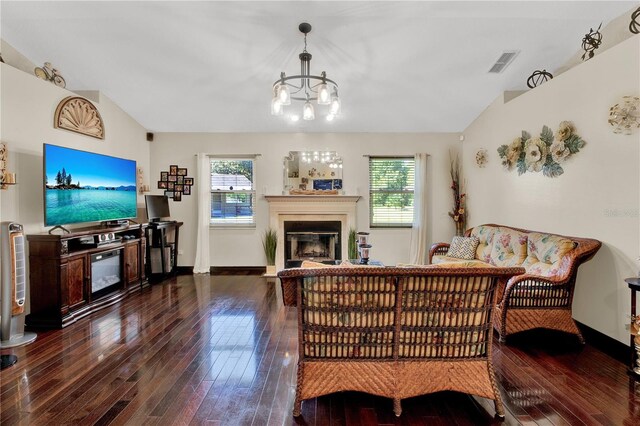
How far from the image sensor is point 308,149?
577 cm

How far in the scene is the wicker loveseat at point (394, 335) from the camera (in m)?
1.92

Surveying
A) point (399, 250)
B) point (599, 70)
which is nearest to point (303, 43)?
point (599, 70)

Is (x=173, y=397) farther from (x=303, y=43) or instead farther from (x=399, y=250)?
(x=399, y=250)

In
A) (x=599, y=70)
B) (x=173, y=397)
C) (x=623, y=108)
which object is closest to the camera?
(x=173, y=397)

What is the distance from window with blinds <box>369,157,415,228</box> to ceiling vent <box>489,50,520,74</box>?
2.07 meters

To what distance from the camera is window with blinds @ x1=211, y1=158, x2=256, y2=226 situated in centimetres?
587

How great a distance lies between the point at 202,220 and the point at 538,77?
18.1ft

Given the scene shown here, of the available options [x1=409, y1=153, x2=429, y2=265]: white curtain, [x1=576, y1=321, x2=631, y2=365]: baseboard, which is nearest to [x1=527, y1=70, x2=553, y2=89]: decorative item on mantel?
[x1=409, y1=153, x2=429, y2=265]: white curtain

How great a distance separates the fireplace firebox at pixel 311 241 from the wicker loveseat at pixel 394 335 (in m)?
3.87

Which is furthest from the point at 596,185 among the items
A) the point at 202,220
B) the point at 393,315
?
the point at 202,220

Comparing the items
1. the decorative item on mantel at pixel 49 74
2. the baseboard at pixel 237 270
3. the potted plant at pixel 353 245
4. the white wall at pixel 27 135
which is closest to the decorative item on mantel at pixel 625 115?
the potted plant at pixel 353 245

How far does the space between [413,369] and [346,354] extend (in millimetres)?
421

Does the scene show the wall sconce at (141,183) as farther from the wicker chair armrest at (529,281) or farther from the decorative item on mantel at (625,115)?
the decorative item on mantel at (625,115)

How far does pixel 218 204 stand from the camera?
5.91 metres
